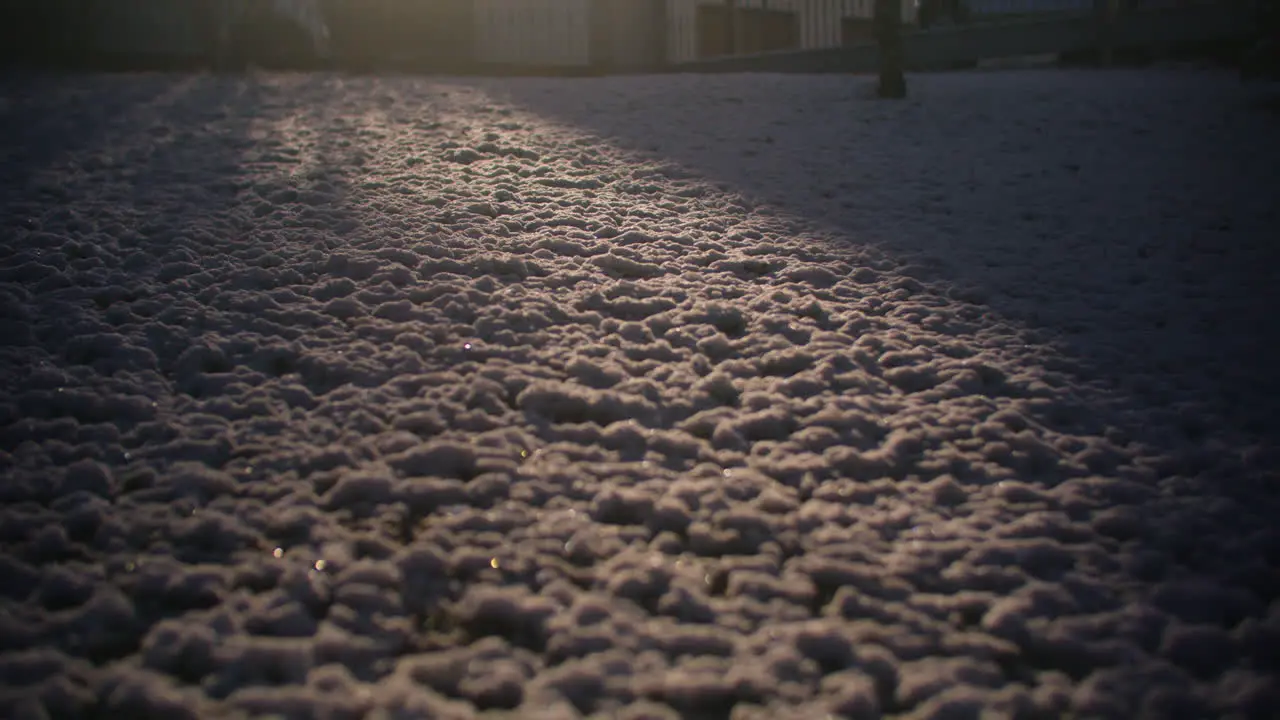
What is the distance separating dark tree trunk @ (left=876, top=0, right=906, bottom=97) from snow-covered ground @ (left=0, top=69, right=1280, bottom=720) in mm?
920

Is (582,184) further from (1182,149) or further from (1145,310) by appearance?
(1182,149)

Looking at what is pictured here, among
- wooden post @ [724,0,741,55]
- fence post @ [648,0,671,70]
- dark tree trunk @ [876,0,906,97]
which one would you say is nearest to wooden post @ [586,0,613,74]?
fence post @ [648,0,671,70]

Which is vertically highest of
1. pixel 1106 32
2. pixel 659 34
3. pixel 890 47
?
pixel 659 34

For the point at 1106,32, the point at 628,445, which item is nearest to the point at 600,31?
the point at 1106,32

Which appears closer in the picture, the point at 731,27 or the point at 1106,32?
the point at 1106,32

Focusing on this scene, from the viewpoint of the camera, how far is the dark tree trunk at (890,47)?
2.01 meters

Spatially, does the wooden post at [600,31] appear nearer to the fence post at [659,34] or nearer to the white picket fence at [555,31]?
the white picket fence at [555,31]

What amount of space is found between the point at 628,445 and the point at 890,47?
185 centimetres

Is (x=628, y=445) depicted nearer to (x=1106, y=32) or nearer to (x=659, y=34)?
(x=1106, y=32)

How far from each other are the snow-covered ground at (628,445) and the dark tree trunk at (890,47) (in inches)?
36.2

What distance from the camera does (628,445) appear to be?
2.10ft

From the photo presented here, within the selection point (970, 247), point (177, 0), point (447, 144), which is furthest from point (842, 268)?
point (177, 0)

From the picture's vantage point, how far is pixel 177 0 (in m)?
3.50

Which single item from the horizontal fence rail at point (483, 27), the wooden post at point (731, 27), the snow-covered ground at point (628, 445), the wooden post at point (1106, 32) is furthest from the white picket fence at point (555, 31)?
the snow-covered ground at point (628, 445)
